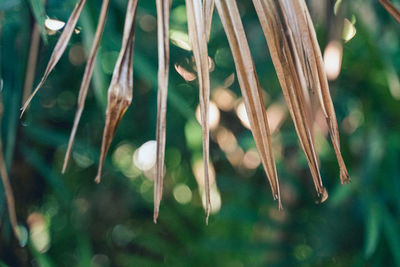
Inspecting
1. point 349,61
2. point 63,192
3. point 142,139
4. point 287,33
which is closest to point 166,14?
point 287,33

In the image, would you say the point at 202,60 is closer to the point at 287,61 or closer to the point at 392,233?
the point at 287,61

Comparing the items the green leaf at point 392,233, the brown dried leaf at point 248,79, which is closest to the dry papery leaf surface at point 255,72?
the brown dried leaf at point 248,79

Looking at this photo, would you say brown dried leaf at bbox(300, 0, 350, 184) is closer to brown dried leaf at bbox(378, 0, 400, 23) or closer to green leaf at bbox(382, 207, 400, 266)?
brown dried leaf at bbox(378, 0, 400, 23)

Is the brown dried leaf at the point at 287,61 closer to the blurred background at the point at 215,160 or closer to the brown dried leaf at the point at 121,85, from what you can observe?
the brown dried leaf at the point at 121,85

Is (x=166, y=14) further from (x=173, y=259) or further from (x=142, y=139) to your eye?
(x=142, y=139)

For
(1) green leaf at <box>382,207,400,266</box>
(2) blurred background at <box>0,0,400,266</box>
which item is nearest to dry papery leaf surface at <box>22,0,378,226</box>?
(2) blurred background at <box>0,0,400,266</box>

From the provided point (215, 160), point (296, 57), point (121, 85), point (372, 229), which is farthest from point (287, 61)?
point (215, 160)
